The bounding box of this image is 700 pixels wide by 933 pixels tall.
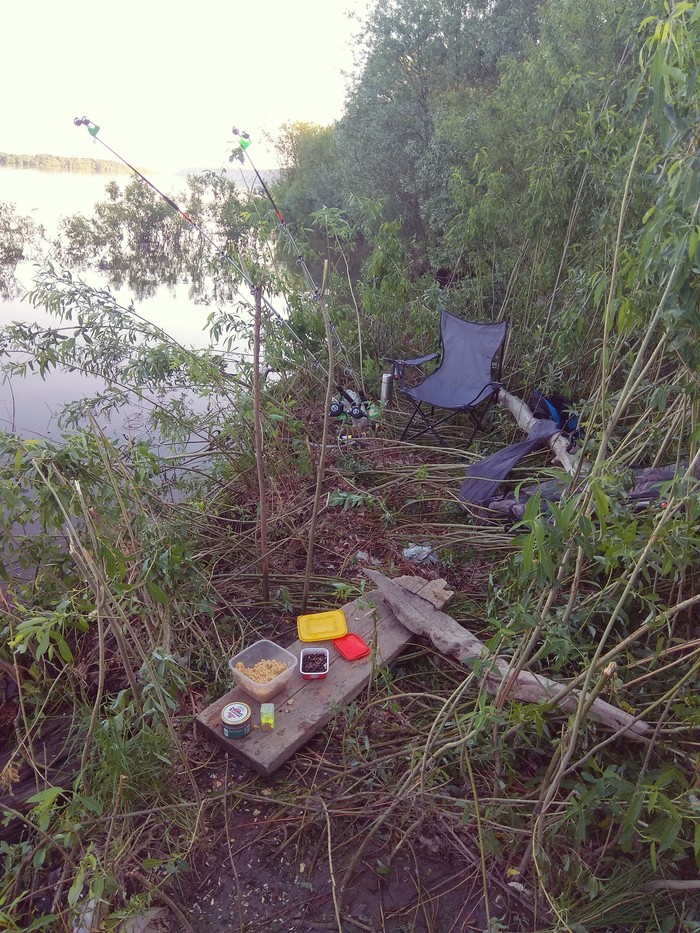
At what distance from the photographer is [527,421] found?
3.61m

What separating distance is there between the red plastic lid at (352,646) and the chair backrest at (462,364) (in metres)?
1.92

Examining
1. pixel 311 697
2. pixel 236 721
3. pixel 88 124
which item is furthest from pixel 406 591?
pixel 88 124

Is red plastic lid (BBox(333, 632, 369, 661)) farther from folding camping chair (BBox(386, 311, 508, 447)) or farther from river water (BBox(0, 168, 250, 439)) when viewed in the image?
folding camping chair (BBox(386, 311, 508, 447))

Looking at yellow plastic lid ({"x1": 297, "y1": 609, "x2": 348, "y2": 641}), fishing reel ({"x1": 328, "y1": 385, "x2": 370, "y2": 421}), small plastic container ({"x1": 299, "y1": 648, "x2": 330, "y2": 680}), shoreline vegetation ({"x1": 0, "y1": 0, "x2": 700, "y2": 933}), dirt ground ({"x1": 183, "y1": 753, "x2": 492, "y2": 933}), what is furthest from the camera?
fishing reel ({"x1": 328, "y1": 385, "x2": 370, "y2": 421})

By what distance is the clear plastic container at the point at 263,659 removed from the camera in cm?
195

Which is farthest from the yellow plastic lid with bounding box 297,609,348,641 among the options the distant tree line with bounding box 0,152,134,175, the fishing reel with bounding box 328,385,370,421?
the distant tree line with bounding box 0,152,134,175

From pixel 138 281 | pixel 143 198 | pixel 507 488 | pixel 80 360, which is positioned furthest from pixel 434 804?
pixel 143 198

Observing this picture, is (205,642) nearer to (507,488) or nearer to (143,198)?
(507,488)

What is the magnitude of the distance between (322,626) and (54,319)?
5.24 meters

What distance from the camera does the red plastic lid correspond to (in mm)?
2162

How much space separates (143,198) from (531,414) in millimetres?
7705

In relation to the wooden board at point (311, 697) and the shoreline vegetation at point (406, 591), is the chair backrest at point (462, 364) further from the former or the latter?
the wooden board at point (311, 697)

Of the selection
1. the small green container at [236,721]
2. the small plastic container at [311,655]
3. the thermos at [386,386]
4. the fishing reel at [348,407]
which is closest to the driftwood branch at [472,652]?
the small plastic container at [311,655]

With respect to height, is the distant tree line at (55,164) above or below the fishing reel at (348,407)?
above
